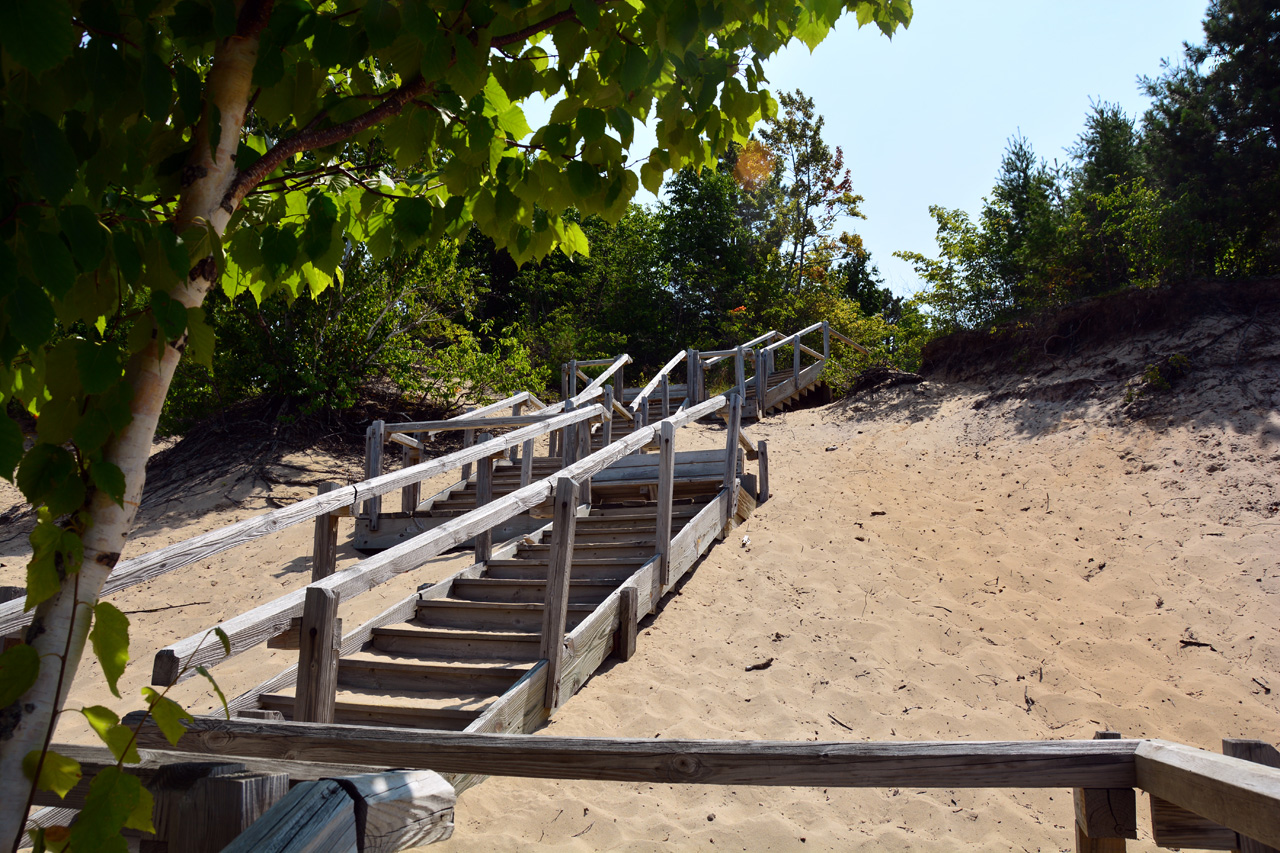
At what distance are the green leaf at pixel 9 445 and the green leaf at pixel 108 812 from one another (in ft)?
1.15

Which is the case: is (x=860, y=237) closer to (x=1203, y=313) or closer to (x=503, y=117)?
(x=1203, y=313)

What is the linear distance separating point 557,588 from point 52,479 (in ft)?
10.1

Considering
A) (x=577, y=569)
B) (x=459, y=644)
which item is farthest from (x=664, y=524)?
(x=459, y=644)

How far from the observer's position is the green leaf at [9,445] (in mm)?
808

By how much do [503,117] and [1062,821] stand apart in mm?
3610

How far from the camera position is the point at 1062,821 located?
333 cm

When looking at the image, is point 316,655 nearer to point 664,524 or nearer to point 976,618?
point 664,524

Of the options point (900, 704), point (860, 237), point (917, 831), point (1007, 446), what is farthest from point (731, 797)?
point (860, 237)

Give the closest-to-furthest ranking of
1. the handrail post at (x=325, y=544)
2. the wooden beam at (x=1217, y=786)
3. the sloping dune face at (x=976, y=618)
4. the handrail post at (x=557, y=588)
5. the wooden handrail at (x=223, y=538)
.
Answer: the wooden beam at (x=1217, y=786)
the wooden handrail at (x=223, y=538)
the sloping dune face at (x=976, y=618)
the handrail post at (x=557, y=588)
the handrail post at (x=325, y=544)

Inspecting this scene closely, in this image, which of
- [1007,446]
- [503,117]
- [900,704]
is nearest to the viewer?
[503,117]

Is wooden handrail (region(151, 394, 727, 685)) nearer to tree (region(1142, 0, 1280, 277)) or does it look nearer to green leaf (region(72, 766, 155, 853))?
green leaf (region(72, 766, 155, 853))

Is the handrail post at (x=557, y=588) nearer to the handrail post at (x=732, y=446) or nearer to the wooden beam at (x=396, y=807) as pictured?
the wooden beam at (x=396, y=807)

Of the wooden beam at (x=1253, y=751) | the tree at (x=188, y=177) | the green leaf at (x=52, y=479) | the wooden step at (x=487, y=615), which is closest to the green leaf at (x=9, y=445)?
the tree at (x=188, y=177)

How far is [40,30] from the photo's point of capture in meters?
0.82
